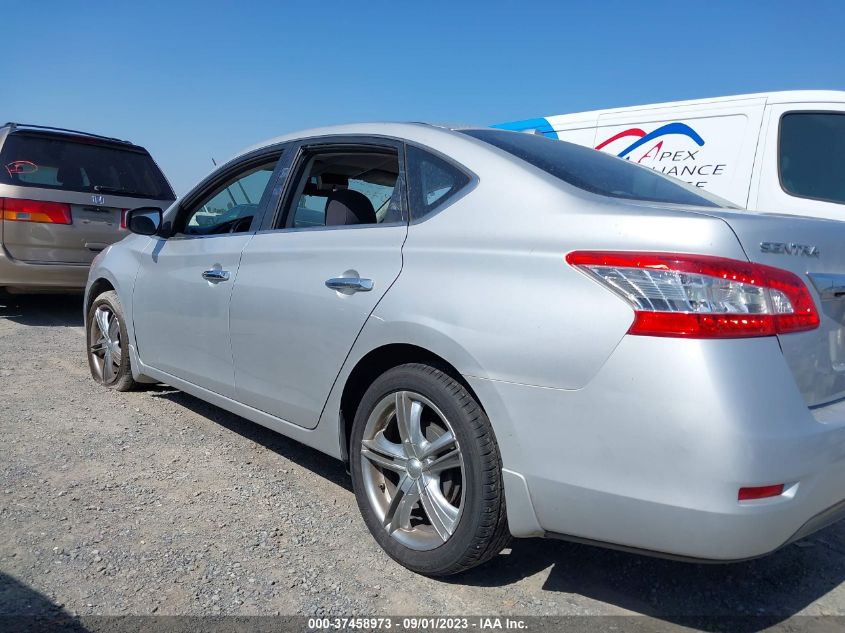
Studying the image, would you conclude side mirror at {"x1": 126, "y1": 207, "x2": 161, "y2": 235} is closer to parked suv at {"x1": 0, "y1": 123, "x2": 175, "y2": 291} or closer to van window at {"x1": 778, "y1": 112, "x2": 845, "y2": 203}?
parked suv at {"x1": 0, "y1": 123, "x2": 175, "y2": 291}

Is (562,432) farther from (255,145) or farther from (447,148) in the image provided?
(255,145)

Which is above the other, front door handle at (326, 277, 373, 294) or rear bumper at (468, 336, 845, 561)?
front door handle at (326, 277, 373, 294)

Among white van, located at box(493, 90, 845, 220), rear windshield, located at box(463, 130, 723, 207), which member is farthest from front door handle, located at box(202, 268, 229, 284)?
white van, located at box(493, 90, 845, 220)

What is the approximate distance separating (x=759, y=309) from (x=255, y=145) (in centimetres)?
260

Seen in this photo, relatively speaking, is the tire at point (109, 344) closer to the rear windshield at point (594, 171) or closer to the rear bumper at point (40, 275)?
the rear bumper at point (40, 275)

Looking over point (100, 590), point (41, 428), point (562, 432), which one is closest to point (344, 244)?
point (562, 432)

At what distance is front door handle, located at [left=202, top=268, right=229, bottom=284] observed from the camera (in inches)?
135

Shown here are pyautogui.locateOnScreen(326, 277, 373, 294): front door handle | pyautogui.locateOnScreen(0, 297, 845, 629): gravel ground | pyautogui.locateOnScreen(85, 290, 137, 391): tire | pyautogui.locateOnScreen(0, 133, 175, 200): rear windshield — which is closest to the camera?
pyautogui.locateOnScreen(0, 297, 845, 629): gravel ground

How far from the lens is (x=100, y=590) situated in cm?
240

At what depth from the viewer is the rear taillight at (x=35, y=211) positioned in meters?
6.38

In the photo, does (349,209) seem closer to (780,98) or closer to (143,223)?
(143,223)

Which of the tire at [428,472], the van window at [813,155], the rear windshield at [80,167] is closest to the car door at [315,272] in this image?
Result: the tire at [428,472]

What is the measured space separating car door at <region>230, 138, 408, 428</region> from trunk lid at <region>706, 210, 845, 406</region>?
117 cm

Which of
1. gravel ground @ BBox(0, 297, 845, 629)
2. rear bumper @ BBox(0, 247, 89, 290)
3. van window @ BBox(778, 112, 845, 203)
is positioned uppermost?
van window @ BBox(778, 112, 845, 203)
